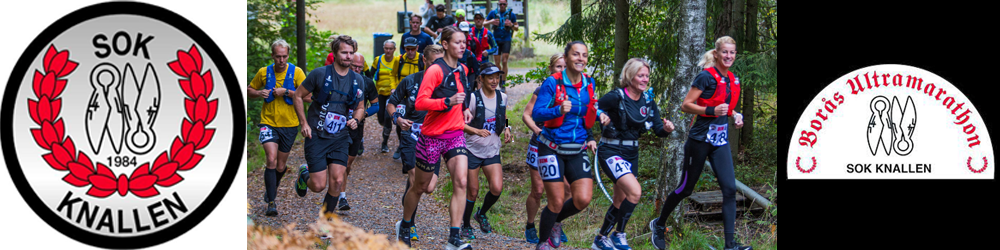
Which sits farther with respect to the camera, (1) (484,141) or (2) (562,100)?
(1) (484,141)

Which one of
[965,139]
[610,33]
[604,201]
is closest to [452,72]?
[965,139]

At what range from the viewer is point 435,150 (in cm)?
625

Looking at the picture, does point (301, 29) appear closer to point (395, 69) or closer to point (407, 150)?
point (395, 69)

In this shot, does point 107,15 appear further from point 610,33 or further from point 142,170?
point 610,33

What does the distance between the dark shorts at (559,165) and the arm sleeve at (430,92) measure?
2.72 ft

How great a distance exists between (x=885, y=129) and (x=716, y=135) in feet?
4.06

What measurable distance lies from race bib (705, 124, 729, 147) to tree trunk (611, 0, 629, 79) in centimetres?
537

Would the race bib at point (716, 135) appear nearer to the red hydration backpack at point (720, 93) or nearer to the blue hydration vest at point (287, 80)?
the red hydration backpack at point (720, 93)

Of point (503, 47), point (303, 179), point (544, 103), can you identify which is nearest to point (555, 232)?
point (544, 103)

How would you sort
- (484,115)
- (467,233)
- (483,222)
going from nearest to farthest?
(484,115), (467,233), (483,222)

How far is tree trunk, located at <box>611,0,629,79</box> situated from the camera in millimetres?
11398

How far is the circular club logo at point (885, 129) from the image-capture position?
5820 millimetres

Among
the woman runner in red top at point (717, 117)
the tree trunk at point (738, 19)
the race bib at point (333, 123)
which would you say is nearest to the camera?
the woman runner in red top at point (717, 117)

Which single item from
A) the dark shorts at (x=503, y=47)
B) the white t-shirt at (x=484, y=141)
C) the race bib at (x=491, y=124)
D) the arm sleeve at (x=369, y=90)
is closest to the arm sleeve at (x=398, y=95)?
the arm sleeve at (x=369, y=90)
